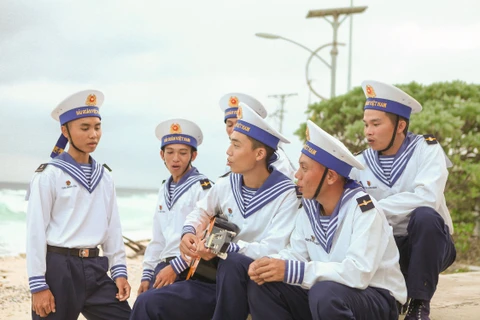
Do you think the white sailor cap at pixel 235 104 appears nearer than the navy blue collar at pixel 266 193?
No

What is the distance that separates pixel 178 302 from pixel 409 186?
1845 mm

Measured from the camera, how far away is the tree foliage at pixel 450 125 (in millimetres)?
12648

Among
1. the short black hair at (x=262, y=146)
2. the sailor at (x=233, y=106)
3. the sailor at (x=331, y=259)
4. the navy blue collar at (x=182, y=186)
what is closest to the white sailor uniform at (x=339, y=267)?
the sailor at (x=331, y=259)

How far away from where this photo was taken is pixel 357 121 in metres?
13.8

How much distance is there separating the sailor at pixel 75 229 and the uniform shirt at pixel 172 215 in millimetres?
409

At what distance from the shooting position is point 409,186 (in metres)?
4.81

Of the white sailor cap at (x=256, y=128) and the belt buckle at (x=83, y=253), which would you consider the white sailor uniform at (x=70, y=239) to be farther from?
the white sailor cap at (x=256, y=128)

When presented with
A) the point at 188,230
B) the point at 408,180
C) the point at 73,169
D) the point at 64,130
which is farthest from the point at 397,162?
the point at 64,130

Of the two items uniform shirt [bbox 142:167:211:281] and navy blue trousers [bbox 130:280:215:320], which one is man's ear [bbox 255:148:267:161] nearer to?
uniform shirt [bbox 142:167:211:281]

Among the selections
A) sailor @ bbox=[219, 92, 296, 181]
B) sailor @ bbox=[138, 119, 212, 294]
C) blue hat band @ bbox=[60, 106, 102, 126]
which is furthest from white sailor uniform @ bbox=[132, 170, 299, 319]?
sailor @ bbox=[219, 92, 296, 181]

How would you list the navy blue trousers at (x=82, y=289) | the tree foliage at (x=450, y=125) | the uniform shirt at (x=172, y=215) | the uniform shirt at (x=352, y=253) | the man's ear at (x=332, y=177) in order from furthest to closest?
the tree foliage at (x=450, y=125) < the uniform shirt at (x=172, y=215) < the navy blue trousers at (x=82, y=289) < the man's ear at (x=332, y=177) < the uniform shirt at (x=352, y=253)

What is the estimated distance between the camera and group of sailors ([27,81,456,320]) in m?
A: 3.90

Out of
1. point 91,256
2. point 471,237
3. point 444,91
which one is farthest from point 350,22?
point 91,256

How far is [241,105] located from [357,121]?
9437 millimetres
